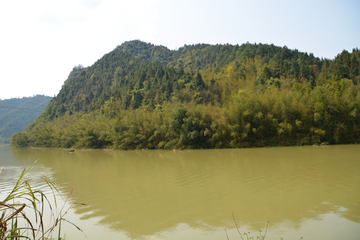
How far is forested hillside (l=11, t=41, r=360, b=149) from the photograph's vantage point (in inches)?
909

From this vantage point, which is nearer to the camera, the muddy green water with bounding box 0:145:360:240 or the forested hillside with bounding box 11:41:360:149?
the muddy green water with bounding box 0:145:360:240

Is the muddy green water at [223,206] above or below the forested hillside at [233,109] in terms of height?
below

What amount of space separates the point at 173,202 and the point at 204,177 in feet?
11.7

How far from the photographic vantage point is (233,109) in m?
24.2

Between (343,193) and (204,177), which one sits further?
(204,177)

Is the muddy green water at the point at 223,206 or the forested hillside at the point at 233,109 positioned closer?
the muddy green water at the point at 223,206

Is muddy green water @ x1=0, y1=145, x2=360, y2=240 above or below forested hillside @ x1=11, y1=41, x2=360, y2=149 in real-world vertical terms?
below

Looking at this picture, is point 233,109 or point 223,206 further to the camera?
point 233,109

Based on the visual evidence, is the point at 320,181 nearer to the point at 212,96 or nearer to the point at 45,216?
the point at 45,216

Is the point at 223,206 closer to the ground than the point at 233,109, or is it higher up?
closer to the ground

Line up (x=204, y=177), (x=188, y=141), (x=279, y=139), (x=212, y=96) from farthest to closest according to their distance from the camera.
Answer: (x=212, y=96) → (x=188, y=141) → (x=279, y=139) → (x=204, y=177)

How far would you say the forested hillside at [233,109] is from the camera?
909 inches

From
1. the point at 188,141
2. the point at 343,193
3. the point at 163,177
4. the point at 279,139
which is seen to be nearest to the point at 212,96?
the point at 188,141

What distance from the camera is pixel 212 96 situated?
36688 mm
